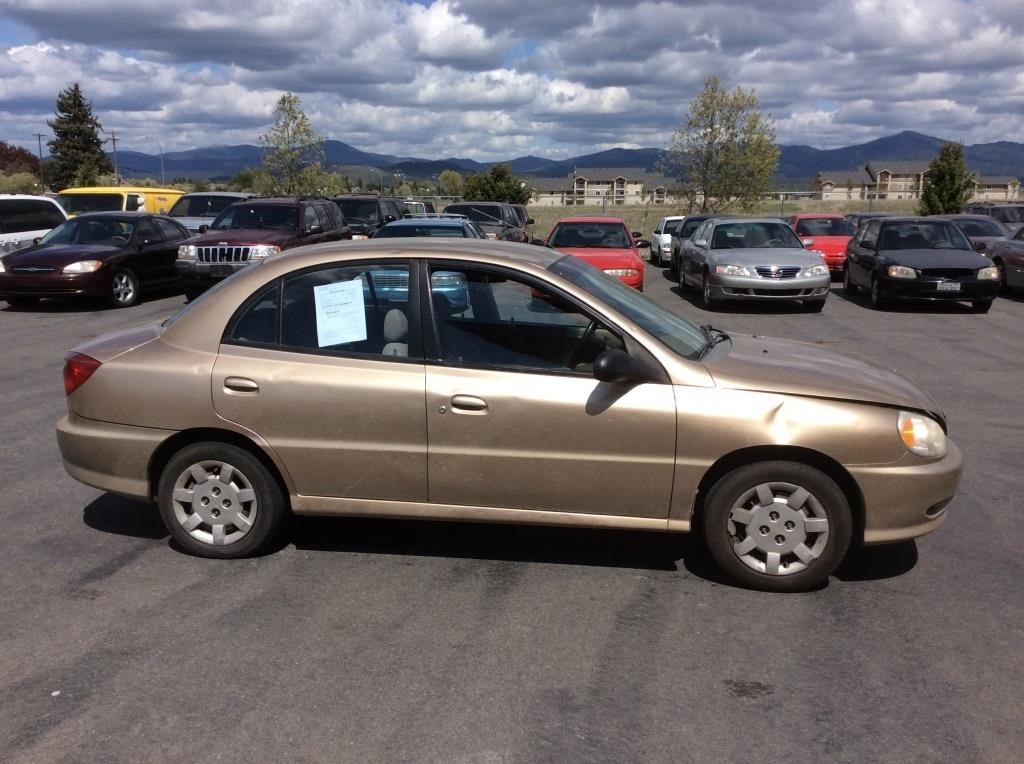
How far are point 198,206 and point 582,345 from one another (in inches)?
839

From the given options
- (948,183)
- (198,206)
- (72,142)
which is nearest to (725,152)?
(948,183)

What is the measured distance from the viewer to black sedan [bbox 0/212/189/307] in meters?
15.5

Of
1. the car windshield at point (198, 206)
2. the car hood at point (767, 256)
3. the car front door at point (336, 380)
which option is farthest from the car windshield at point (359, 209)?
the car front door at point (336, 380)

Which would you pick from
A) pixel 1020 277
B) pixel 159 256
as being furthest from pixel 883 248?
pixel 159 256

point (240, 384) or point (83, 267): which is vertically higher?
point (240, 384)

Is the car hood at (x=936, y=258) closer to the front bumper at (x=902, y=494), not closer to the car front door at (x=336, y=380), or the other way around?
the front bumper at (x=902, y=494)

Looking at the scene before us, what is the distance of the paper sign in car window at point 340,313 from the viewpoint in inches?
194

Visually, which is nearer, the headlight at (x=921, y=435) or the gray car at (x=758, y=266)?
the headlight at (x=921, y=435)

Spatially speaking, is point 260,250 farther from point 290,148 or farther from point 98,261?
point 290,148

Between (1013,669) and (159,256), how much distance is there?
53.4 feet

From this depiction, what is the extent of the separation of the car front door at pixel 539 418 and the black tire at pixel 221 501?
2.97 feet

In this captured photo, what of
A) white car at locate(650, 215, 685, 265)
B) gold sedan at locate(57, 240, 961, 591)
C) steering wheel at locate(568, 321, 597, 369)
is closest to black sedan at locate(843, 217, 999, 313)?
white car at locate(650, 215, 685, 265)

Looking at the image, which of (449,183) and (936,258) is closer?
(936,258)

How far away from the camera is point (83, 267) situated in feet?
51.2
